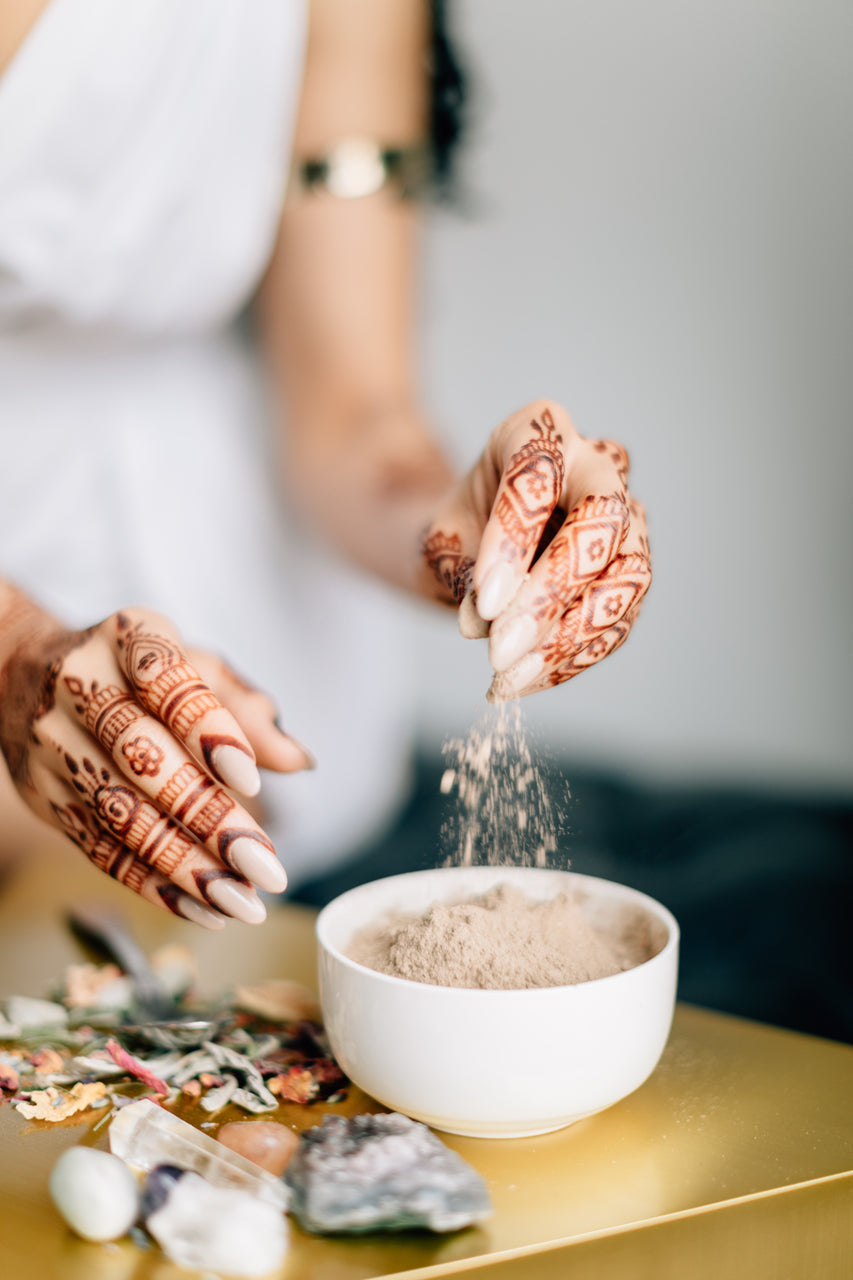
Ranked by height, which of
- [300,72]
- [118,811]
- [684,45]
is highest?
[684,45]

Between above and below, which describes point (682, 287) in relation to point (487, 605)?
above

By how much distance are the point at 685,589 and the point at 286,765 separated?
842mm

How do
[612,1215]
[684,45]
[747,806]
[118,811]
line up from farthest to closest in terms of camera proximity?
1. [684,45]
2. [747,806]
3. [118,811]
4. [612,1215]

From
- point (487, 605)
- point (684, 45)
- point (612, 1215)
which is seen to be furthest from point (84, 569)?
point (684, 45)

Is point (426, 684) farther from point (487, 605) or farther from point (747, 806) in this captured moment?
point (487, 605)

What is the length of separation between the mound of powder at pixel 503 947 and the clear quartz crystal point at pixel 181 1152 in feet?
0.27

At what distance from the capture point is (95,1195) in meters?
0.31

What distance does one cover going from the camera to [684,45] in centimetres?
117

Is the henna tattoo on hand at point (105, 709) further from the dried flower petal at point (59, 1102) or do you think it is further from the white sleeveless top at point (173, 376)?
the white sleeveless top at point (173, 376)

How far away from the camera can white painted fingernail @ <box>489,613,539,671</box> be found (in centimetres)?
40

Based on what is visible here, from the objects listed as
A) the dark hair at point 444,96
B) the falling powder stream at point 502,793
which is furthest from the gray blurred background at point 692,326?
the falling powder stream at point 502,793

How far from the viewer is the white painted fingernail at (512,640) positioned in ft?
1.32

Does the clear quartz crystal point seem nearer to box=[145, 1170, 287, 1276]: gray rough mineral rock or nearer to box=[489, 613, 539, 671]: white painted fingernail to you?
box=[145, 1170, 287, 1276]: gray rough mineral rock

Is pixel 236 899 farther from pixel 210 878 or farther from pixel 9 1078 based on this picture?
pixel 9 1078
